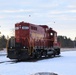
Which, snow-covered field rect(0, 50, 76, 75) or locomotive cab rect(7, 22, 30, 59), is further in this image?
locomotive cab rect(7, 22, 30, 59)

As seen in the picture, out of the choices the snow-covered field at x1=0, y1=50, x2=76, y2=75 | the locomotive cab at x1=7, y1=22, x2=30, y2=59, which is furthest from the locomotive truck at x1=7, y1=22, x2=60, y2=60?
the snow-covered field at x1=0, y1=50, x2=76, y2=75

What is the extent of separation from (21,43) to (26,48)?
109 centimetres

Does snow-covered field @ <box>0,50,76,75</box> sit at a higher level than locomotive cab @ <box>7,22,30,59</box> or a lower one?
lower

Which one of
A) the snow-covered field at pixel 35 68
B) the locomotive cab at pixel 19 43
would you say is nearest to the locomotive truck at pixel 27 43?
the locomotive cab at pixel 19 43

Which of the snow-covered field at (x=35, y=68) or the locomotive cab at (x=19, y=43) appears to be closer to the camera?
the snow-covered field at (x=35, y=68)

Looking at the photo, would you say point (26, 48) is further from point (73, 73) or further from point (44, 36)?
point (73, 73)

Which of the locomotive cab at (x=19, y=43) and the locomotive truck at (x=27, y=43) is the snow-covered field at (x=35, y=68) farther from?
the locomotive truck at (x=27, y=43)

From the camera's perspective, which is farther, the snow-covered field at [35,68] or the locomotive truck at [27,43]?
the locomotive truck at [27,43]

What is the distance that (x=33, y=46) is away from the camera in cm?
2983

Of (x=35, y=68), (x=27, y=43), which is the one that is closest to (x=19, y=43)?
(x=27, y=43)

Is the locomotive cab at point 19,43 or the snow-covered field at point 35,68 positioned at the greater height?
the locomotive cab at point 19,43

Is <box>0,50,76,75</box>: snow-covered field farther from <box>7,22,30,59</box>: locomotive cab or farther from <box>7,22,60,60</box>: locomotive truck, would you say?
<box>7,22,60,60</box>: locomotive truck

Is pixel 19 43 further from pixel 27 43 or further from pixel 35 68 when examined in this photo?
pixel 35 68

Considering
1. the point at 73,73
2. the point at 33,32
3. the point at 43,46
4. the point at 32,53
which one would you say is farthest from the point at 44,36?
the point at 73,73
